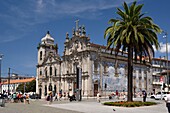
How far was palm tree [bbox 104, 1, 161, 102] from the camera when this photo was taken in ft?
91.4

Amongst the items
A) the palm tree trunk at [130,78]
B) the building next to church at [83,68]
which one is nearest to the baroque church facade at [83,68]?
the building next to church at [83,68]

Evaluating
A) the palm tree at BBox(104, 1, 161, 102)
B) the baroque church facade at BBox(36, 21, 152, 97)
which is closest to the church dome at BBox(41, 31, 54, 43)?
the baroque church facade at BBox(36, 21, 152, 97)

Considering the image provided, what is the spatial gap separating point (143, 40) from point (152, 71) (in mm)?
51289

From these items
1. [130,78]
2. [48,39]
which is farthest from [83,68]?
[130,78]

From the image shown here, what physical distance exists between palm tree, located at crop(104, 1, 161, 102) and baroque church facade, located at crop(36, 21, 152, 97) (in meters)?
21.9

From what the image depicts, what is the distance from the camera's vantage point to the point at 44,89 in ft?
236

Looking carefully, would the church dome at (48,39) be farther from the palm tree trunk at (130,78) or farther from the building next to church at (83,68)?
the palm tree trunk at (130,78)

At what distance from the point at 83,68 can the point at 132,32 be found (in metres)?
31.0

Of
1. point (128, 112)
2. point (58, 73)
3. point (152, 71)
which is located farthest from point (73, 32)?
point (128, 112)

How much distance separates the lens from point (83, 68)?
5800 cm

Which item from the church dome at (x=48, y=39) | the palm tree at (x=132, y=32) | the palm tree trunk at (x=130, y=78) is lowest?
the palm tree trunk at (x=130, y=78)

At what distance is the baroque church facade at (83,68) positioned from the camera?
5719 cm

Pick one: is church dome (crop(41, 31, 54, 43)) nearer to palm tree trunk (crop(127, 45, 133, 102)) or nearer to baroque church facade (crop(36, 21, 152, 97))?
baroque church facade (crop(36, 21, 152, 97))

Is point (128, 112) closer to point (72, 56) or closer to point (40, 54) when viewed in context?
point (72, 56)
